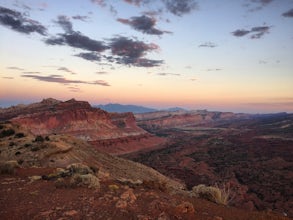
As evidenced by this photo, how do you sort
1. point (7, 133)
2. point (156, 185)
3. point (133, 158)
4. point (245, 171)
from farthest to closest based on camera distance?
point (133, 158), point (245, 171), point (7, 133), point (156, 185)

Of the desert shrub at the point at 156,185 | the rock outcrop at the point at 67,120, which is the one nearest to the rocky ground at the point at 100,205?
the desert shrub at the point at 156,185

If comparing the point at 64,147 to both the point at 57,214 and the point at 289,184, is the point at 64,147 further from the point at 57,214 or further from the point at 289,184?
the point at 289,184

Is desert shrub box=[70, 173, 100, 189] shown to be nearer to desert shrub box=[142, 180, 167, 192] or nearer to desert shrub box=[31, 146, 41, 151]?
desert shrub box=[142, 180, 167, 192]

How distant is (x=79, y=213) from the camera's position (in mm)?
7969

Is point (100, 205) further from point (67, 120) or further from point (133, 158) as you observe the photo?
point (67, 120)

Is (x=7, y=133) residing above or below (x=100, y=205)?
below

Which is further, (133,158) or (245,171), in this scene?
(133,158)

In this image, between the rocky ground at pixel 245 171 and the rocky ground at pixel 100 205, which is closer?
the rocky ground at pixel 100 205

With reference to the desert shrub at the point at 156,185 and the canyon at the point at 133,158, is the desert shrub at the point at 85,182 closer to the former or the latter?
the canyon at the point at 133,158

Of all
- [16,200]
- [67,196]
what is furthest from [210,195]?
[16,200]

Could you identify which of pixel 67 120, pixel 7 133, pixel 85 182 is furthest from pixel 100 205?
pixel 67 120

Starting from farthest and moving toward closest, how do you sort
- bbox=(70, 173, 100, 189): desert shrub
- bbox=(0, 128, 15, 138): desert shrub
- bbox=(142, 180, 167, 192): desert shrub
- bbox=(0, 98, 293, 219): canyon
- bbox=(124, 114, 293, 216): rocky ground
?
bbox=(0, 128, 15, 138): desert shrub < bbox=(124, 114, 293, 216): rocky ground < bbox=(0, 98, 293, 219): canyon < bbox=(142, 180, 167, 192): desert shrub < bbox=(70, 173, 100, 189): desert shrub

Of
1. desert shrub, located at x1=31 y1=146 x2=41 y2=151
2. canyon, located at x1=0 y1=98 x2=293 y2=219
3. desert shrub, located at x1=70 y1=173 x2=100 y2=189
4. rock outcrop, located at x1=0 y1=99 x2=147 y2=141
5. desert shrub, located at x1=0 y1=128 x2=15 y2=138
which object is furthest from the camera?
rock outcrop, located at x1=0 y1=99 x2=147 y2=141

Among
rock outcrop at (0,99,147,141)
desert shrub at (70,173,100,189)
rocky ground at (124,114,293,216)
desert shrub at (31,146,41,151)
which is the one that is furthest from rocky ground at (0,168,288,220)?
rock outcrop at (0,99,147,141)
